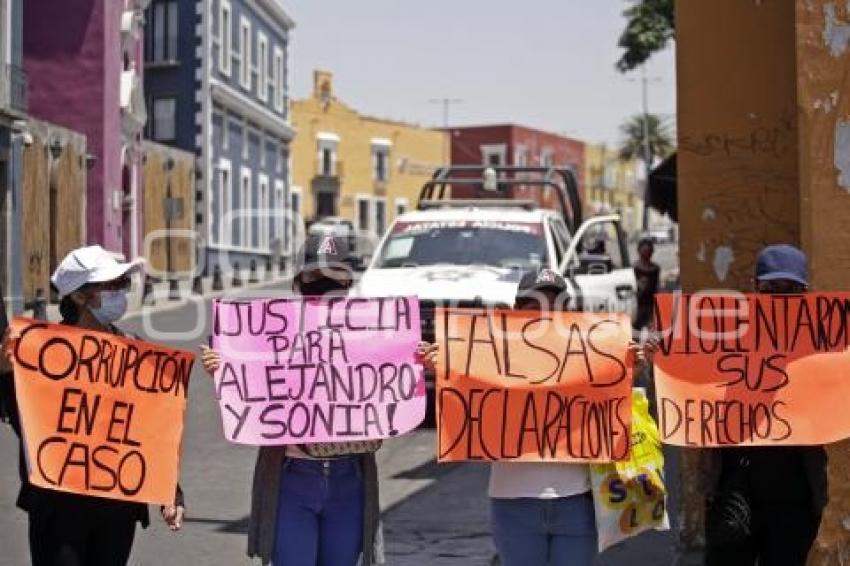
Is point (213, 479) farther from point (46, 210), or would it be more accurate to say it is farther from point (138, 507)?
point (46, 210)

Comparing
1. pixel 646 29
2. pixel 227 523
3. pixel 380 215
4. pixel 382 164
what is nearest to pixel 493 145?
pixel 382 164

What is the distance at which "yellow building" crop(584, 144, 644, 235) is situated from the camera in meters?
103

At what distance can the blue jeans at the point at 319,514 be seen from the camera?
4.66 m

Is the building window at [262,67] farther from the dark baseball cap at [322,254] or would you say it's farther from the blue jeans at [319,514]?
the blue jeans at [319,514]

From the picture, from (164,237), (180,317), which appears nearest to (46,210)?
(180,317)

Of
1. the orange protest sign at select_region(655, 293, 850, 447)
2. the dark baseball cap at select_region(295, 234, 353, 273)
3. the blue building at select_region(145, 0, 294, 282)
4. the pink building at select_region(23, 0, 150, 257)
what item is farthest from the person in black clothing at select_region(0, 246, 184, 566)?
the blue building at select_region(145, 0, 294, 282)

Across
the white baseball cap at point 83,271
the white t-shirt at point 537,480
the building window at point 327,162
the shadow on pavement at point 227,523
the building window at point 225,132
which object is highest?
the building window at point 327,162

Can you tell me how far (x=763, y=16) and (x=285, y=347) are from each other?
146 inches

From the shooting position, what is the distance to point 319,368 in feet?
16.5

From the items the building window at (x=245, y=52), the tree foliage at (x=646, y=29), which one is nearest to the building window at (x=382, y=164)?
the building window at (x=245, y=52)

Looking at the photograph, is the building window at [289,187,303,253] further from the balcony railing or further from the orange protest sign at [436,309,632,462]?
the orange protest sign at [436,309,632,462]

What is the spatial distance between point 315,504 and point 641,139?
106341 mm

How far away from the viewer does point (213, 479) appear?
10.1 metres

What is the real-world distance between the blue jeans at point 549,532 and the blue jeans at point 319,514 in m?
0.58
